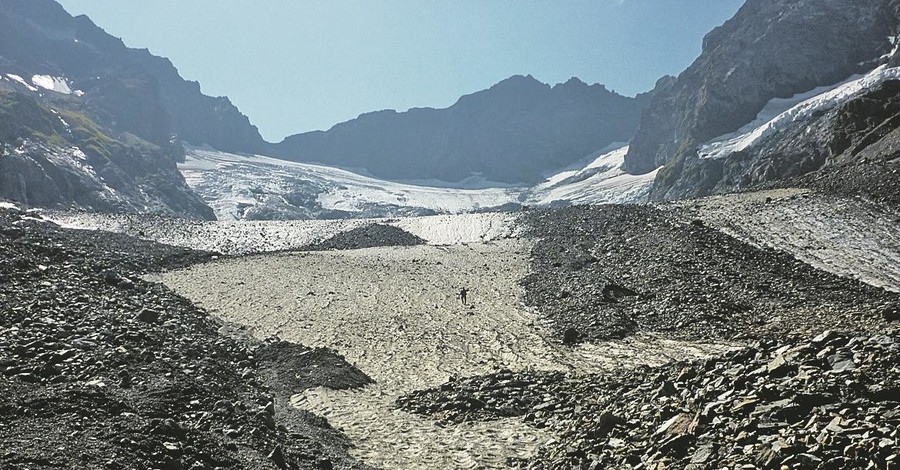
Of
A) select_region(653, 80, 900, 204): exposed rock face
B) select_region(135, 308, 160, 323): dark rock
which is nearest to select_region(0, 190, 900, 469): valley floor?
select_region(135, 308, 160, 323): dark rock

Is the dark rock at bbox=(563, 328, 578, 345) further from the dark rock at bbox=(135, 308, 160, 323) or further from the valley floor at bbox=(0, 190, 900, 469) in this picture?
the dark rock at bbox=(135, 308, 160, 323)

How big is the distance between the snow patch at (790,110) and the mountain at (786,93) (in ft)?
1.26

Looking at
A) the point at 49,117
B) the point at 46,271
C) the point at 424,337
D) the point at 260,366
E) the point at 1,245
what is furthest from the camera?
the point at 49,117

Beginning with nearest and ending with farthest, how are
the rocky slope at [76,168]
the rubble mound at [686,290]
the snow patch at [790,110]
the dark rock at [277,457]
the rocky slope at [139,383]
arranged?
the rocky slope at [139,383] → the dark rock at [277,457] → the rubble mound at [686,290] → the snow patch at [790,110] → the rocky slope at [76,168]

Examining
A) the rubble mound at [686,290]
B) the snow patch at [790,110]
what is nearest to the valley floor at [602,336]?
the rubble mound at [686,290]

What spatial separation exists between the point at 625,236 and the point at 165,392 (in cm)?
3383

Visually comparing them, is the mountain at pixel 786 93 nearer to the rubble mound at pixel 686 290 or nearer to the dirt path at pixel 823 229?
the dirt path at pixel 823 229

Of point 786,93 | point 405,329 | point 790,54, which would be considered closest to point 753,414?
point 405,329

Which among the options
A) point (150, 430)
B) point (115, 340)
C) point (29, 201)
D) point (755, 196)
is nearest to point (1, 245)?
point (115, 340)

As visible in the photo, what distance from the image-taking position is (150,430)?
10383 mm

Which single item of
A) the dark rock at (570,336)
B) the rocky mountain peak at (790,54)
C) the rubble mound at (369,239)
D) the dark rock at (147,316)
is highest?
the rocky mountain peak at (790,54)

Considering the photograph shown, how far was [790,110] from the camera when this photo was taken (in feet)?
326

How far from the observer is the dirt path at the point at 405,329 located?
13.8m

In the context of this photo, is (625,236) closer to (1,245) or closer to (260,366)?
A: (260,366)
